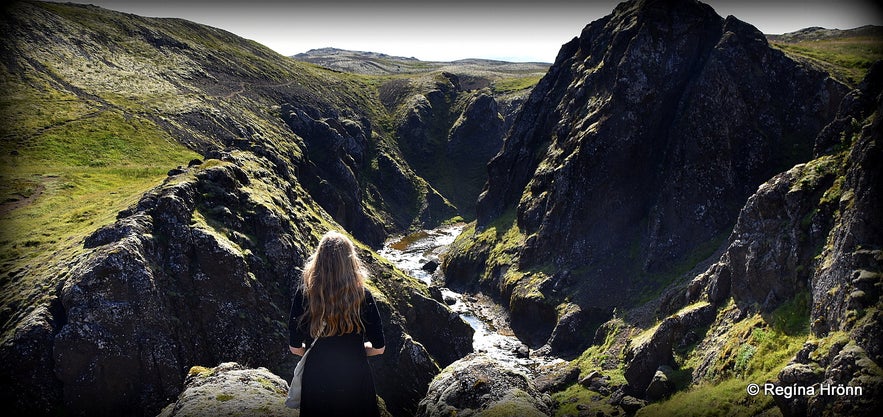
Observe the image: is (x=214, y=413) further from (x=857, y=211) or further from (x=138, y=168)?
(x=138, y=168)

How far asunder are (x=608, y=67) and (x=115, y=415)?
6943 cm

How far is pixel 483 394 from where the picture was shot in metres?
24.0

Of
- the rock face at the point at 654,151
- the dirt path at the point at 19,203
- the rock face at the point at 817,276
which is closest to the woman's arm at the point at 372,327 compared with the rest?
the rock face at the point at 817,276

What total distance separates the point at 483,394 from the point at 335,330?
15.3 meters

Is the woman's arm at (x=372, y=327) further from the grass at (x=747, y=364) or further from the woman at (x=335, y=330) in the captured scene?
the grass at (x=747, y=364)

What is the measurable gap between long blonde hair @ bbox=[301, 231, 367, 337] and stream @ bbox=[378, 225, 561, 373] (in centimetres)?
4557

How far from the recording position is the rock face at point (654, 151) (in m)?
54.9

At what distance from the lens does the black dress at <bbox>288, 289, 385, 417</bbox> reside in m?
11.0

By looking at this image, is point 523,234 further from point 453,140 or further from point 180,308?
point 453,140

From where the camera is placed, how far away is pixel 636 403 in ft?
119

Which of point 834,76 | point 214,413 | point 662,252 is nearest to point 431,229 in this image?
point 662,252

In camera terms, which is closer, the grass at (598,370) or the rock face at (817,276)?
the rock face at (817,276)

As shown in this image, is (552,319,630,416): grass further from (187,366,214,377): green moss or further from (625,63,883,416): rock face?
(187,366,214,377): green moss

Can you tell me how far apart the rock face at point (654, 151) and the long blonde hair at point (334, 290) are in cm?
4985
